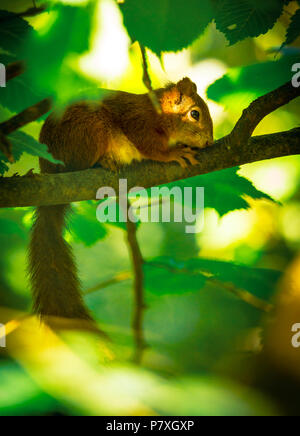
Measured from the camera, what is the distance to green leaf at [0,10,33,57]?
15.4 inches

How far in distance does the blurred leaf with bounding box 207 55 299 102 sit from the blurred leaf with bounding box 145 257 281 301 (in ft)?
1.19

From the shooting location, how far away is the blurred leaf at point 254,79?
728 mm

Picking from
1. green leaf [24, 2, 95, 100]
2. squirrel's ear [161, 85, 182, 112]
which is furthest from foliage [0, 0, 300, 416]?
squirrel's ear [161, 85, 182, 112]

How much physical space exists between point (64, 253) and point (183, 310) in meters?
0.56

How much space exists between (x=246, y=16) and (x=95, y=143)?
597mm

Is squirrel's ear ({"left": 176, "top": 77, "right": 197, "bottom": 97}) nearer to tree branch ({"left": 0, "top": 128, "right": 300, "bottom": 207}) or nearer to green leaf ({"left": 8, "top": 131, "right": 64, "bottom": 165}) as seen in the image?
tree branch ({"left": 0, "top": 128, "right": 300, "bottom": 207})

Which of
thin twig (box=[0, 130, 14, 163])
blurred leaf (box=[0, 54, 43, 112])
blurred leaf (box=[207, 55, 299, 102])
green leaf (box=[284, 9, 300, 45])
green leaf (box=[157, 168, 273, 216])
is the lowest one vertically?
thin twig (box=[0, 130, 14, 163])

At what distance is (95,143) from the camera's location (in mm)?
1000

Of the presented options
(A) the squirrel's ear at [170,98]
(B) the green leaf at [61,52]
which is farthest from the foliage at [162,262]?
(A) the squirrel's ear at [170,98]

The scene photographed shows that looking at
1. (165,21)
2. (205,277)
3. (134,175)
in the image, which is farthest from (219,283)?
(165,21)

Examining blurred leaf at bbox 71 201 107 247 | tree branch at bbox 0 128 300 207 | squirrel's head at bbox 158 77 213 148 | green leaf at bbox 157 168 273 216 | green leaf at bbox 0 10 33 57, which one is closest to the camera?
green leaf at bbox 0 10 33 57

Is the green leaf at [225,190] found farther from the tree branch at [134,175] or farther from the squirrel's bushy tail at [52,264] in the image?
the squirrel's bushy tail at [52,264]
